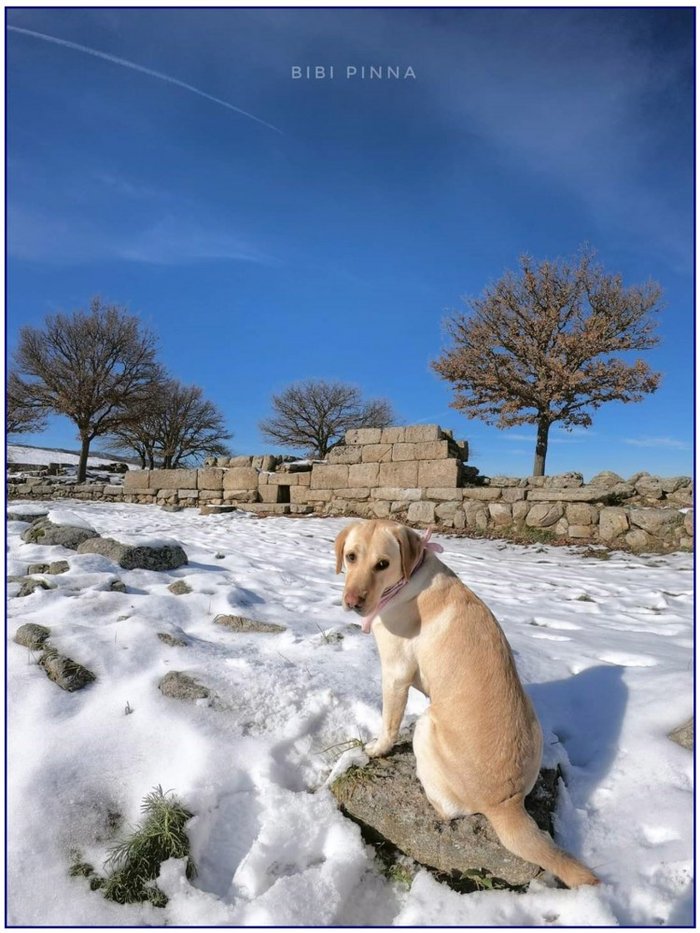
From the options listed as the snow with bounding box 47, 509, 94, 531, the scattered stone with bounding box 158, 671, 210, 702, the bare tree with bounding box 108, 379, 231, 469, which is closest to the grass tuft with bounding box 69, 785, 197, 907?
the scattered stone with bounding box 158, 671, 210, 702

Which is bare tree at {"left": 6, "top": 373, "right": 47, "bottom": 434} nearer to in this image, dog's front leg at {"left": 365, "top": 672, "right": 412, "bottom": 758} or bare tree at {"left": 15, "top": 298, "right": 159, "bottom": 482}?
bare tree at {"left": 15, "top": 298, "right": 159, "bottom": 482}

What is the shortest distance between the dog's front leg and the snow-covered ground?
25 centimetres

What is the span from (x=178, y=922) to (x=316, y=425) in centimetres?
3238

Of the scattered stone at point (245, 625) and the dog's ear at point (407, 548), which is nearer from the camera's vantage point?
the dog's ear at point (407, 548)

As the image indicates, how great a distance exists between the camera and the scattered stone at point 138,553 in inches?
186

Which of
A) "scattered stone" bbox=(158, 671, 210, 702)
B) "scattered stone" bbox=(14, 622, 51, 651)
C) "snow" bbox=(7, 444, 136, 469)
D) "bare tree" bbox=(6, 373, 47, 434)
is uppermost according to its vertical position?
"bare tree" bbox=(6, 373, 47, 434)

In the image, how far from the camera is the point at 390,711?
2.11 meters

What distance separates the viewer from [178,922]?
1609 mm

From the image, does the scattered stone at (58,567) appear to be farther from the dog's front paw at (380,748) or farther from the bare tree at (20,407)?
the bare tree at (20,407)

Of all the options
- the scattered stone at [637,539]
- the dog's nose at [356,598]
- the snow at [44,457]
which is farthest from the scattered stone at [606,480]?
the snow at [44,457]

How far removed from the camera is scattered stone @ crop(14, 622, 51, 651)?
2.78 metres

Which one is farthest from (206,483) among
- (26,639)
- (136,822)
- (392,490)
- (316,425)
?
(316,425)

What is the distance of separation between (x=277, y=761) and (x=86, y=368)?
25.1 metres

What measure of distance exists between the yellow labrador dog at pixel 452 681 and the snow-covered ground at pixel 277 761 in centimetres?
27
